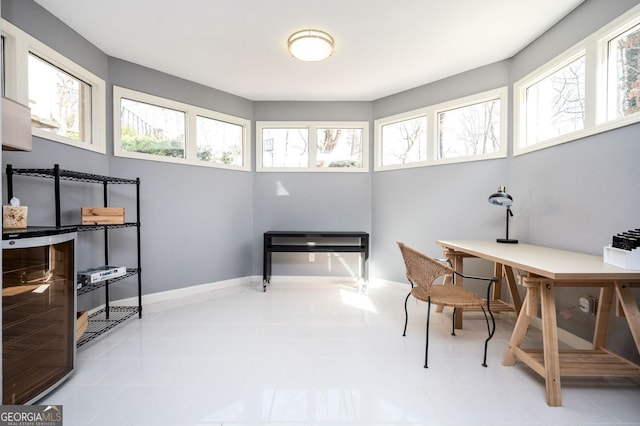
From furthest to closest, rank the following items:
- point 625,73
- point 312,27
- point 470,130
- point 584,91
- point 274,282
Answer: point 274,282 → point 470,130 → point 312,27 → point 584,91 → point 625,73

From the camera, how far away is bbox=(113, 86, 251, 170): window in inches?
123

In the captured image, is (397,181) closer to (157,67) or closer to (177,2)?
(177,2)

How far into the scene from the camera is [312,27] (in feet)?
8.03

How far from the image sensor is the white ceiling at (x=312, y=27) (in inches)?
87.0

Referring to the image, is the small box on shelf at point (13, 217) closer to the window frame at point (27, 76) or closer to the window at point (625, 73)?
the window frame at point (27, 76)

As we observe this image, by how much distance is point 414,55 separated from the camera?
9.46ft

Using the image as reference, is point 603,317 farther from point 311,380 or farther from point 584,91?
point 311,380

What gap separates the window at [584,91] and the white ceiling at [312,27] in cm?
41

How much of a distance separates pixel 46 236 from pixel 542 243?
3.80m

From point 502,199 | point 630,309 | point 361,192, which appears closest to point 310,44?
point 361,192

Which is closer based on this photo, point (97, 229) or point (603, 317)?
point (603, 317)

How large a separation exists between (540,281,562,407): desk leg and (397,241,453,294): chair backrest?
54 cm

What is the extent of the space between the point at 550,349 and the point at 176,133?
13.6ft

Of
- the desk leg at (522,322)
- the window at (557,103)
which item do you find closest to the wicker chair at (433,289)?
the desk leg at (522,322)
